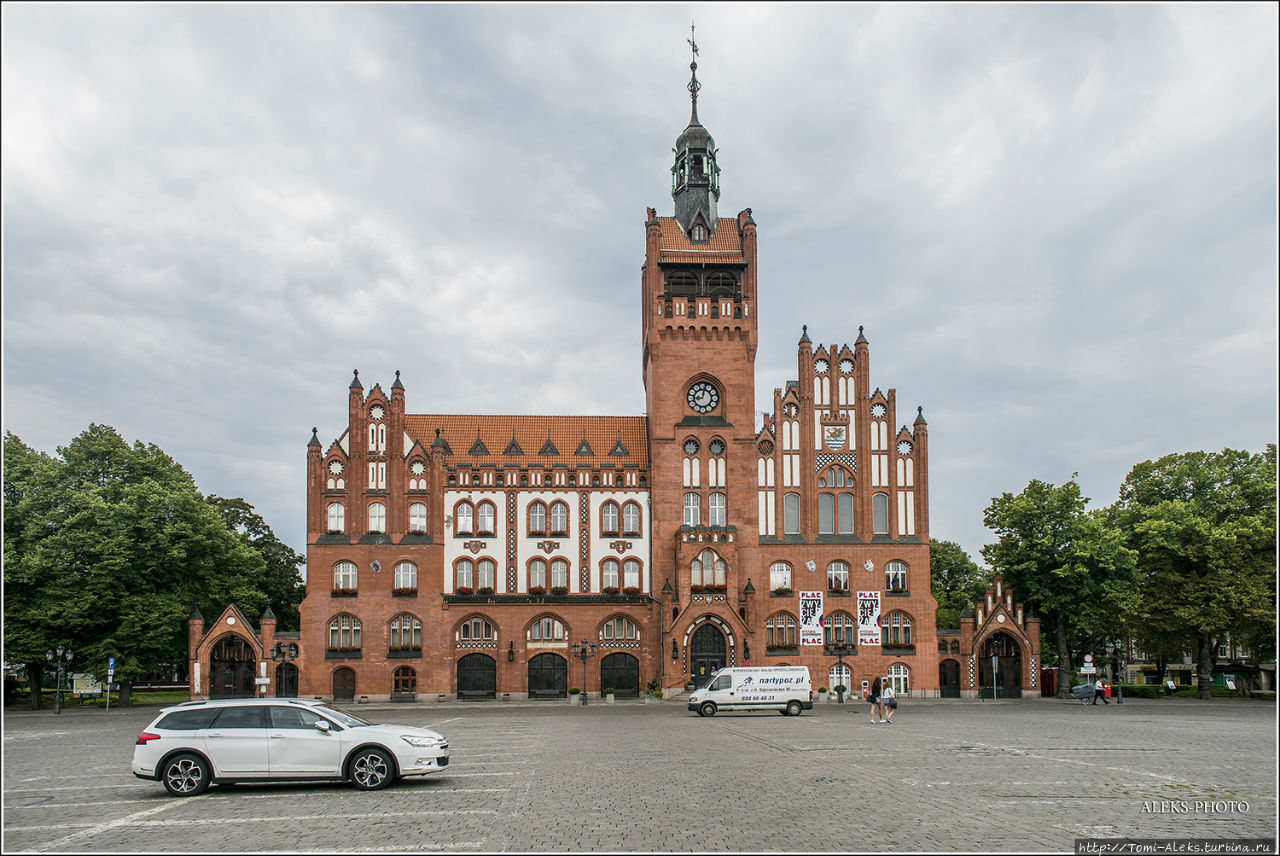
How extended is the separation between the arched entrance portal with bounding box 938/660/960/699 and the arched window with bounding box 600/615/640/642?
1896 cm

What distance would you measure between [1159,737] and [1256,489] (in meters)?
35.5

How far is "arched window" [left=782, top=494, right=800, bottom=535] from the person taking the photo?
66.9 m

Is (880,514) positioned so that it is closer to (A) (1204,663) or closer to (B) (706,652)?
(B) (706,652)

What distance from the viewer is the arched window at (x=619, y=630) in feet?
218

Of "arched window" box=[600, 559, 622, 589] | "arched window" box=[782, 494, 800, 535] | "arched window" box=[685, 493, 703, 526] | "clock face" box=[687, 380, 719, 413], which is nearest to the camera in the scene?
"arched window" box=[782, 494, 800, 535]

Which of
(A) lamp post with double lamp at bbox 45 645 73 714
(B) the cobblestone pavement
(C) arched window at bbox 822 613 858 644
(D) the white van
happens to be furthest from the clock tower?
(A) lamp post with double lamp at bbox 45 645 73 714

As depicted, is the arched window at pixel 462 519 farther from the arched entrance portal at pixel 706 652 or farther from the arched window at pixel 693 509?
the arched entrance portal at pixel 706 652

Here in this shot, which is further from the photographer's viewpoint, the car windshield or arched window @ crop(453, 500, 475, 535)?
arched window @ crop(453, 500, 475, 535)

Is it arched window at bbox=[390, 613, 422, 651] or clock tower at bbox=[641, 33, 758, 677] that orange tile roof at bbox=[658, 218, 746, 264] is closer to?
clock tower at bbox=[641, 33, 758, 677]

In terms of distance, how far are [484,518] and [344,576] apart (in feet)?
29.8

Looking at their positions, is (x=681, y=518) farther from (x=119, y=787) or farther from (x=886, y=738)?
(x=119, y=787)

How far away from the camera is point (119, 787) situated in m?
22.2

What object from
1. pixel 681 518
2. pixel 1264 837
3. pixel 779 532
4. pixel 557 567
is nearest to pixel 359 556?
pixel 557 567

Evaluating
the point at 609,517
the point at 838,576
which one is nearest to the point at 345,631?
the point at 609,517
